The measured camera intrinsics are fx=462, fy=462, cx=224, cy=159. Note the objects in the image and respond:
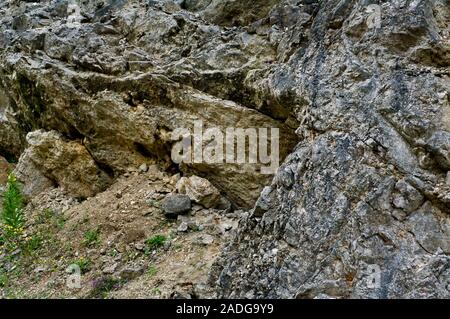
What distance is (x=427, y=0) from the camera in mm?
7383

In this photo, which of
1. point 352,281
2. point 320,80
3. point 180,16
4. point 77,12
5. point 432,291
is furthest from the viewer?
point 77,12

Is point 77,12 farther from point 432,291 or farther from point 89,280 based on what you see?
point 432,291

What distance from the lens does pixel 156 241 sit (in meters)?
9.16

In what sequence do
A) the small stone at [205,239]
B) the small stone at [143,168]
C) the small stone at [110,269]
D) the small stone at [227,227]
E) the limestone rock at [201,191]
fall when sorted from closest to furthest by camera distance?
the small stone at [110,269]
the small stone at [205,239]
the small stone at [227,227]
the limestone rock at [201,191]
the small stone at [143,168]

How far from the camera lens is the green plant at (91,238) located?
969cm

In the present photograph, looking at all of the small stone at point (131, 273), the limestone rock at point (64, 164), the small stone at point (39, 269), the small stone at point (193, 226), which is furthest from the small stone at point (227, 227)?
the limestone rock at point (64, 164)

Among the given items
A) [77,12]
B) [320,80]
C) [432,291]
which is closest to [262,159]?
[320,80]

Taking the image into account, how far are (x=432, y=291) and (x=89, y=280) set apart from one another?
5.92m

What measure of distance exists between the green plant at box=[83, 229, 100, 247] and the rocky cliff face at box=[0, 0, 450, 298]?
6.89 feet

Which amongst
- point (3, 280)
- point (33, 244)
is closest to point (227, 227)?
point (33, 244)

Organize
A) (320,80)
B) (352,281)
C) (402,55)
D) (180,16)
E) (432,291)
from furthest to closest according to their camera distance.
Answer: (180,16) < (320,80) < (402,55) < (352,281) < (432,291)

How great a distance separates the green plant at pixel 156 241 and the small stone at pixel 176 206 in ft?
2.15

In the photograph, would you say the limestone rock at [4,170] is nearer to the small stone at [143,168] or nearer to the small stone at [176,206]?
the small stone at [143,168]

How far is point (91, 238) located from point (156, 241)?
5.21 ft
